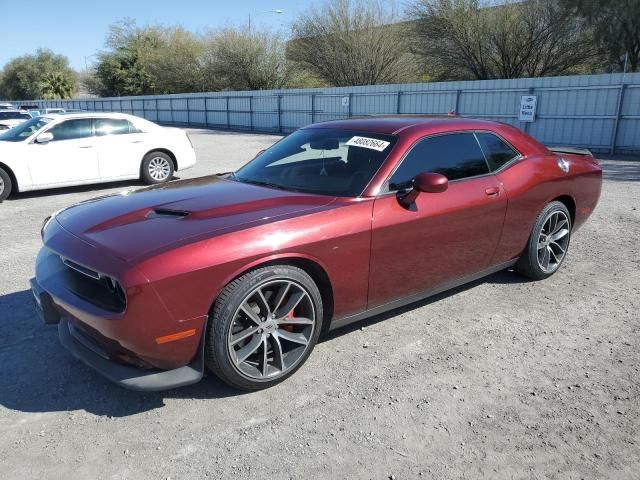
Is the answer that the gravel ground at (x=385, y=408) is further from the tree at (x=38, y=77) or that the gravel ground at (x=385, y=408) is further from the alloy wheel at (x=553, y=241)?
the tree at (x=38, y=77)

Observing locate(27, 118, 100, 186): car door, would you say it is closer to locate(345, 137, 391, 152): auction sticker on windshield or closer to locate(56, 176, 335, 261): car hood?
locate(56, 176, 335, 261): car hood

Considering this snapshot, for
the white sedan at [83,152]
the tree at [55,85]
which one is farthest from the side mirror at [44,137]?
the tree at [55,85]

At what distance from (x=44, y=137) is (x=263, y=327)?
25.5 ft

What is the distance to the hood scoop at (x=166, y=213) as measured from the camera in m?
3.13

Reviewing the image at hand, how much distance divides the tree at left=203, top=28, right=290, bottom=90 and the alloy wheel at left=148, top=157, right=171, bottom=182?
3328 centimetres

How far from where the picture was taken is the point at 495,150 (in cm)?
435

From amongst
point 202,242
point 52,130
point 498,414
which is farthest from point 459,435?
point 52,130

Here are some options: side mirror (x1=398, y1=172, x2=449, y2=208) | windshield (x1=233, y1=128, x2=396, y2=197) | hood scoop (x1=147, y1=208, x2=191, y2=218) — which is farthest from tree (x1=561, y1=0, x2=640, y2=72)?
hood scoop (x1=147, y1=208, x2=191, y2=218)

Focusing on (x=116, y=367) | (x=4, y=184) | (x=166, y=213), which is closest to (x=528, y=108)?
(x=4, y=184)

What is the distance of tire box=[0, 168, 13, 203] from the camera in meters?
8.69

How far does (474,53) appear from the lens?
2762 cm

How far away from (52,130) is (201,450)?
8.24m

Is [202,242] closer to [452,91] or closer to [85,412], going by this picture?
[85,412]

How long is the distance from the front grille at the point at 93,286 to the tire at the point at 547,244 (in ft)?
11.5
